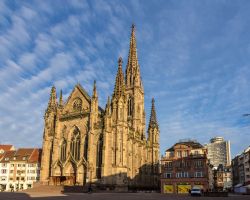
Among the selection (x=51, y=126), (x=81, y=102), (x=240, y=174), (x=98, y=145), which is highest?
(x=81, y=102)

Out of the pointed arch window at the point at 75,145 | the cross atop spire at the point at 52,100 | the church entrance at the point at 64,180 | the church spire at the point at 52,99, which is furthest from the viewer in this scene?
the church spire at the point at 52,99

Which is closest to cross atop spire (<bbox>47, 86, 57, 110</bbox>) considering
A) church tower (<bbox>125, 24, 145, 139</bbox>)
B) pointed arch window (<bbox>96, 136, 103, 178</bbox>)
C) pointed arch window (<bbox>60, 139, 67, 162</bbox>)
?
pointed arch window (<bbox>60, 139, 67, 162</bbox>)

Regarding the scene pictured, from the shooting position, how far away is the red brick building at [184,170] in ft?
214

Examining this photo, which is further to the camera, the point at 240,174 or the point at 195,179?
the point at 240,174

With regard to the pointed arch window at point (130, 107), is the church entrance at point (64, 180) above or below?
below

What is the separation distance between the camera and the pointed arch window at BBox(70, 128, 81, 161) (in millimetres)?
70625

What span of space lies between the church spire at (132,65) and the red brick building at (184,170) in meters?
37.3

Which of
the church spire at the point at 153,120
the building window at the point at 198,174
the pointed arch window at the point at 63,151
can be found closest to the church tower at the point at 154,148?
the church spire at the point at 153,120

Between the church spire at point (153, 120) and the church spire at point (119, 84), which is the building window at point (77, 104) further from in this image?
the church spire at point (153, 120)

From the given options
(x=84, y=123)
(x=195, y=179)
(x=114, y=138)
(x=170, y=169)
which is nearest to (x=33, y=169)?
(x=84, y=123)

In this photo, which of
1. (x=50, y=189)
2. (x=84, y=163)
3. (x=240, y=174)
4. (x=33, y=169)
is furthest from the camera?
(x=240, y=174)

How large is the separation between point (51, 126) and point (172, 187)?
3504 cm

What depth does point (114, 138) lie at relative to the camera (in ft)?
222

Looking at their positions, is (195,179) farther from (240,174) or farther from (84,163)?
(240,174)
